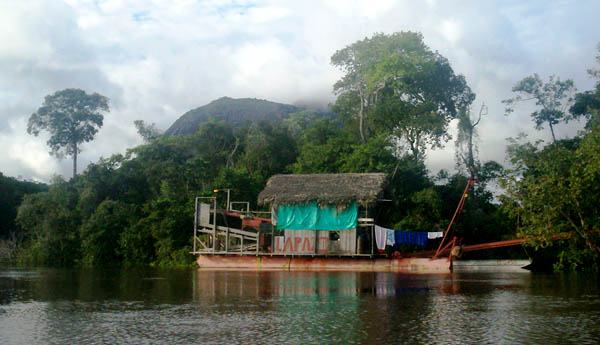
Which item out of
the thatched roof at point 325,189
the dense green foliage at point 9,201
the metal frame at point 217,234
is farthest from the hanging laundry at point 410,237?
the dense green foliage at point 9,201

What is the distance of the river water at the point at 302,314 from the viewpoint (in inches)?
402

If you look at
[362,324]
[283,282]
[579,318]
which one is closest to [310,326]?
[362,324]

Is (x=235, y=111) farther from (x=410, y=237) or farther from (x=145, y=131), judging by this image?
(x=410, y=237)

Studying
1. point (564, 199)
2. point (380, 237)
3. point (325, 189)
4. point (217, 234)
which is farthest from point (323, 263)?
point (564, 199)

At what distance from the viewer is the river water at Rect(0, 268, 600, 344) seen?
33.5 feet

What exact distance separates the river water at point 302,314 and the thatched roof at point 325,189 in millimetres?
9156

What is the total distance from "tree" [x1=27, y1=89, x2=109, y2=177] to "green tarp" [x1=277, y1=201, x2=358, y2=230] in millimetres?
29217

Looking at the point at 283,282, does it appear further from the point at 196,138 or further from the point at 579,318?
the point at 196,138

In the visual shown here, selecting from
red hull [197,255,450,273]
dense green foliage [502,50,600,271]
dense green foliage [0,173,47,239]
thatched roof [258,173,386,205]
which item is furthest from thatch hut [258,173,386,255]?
dense green foliage [0,173,47,239]

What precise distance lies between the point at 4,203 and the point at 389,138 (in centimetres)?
3359

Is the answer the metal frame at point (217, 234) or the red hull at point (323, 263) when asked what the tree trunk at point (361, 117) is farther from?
the red hull at point (323, 263)

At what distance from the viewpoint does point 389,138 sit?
3981 centimetres

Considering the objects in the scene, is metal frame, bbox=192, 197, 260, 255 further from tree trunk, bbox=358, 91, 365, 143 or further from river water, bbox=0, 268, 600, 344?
tree trunk, bbox=358, 91, 365, 143

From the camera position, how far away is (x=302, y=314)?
42.4ft
